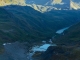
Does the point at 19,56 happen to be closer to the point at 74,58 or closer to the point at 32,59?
the point at 32,59

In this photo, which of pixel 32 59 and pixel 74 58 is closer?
pixel 74 58

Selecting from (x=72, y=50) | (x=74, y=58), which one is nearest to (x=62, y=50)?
(x=72, y=50)

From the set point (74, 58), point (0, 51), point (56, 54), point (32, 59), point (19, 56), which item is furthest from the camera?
point (0, 51)

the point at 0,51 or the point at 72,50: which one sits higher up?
the point at 0,51

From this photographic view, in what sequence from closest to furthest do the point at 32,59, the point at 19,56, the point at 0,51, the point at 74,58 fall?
the point at 74,58 → the point at 32,59 → the point at 19,56 → the point at 0,51

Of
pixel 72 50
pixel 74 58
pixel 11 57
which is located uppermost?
pixel 11 57

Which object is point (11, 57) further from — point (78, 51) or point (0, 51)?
point (78, 51)

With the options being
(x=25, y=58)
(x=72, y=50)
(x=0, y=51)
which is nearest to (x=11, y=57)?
(x=25, y=58)

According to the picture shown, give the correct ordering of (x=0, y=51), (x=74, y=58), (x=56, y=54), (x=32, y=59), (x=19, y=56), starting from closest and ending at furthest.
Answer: (x=74, y=58) < (x=56, y=54) < (x=32, y=59) < (x=19, y=56) < (x=0, y=51)

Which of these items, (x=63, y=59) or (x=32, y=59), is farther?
(x=32, y=59)
